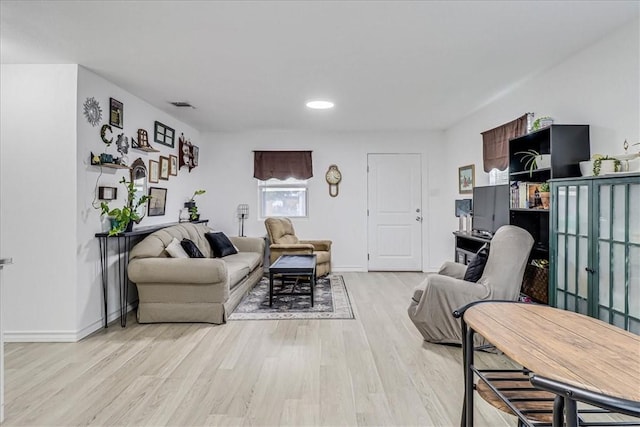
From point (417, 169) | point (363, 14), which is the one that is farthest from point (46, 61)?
point (417, 169)

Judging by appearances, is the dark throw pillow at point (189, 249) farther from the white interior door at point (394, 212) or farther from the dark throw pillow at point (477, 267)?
the white interior door at point (394, 212)

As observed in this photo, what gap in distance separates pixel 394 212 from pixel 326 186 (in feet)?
4.22

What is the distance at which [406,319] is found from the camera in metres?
3.97

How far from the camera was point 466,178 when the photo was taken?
5.56m

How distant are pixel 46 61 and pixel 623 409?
4324 mm

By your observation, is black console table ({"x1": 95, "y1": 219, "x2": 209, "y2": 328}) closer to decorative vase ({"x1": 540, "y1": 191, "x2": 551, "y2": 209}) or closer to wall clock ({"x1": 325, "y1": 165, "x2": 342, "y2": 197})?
wall clock ({"x1": 325, "y1": 165, "x2": 342, "y2": 197})

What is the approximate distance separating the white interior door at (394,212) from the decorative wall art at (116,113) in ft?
13.0

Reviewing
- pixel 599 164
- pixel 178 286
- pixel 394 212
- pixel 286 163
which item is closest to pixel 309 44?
pixel 599 164

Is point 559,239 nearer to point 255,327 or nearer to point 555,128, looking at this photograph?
point 555,128

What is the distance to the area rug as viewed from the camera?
13.3 feet

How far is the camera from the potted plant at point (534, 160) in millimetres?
3120

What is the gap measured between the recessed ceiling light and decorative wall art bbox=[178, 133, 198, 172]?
2.23 m

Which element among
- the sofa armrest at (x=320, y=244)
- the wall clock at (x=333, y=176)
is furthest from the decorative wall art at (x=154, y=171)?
the wall clock at (x=333, y=176)

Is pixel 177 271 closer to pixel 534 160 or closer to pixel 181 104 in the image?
pixel 181 104
